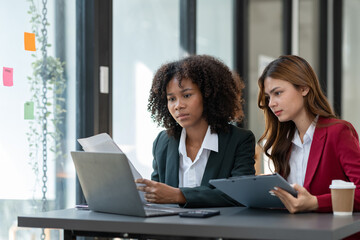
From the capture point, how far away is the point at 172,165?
2.18m

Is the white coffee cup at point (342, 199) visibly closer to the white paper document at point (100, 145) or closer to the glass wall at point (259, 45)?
the white paper document at point (100, 145)

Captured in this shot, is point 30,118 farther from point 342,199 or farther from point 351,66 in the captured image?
point 351,66

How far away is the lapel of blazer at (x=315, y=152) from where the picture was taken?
6.68 ft

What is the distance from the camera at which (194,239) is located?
1474 millimetres

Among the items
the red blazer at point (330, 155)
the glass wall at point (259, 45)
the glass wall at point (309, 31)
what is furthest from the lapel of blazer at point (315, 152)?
the glass wall at point (309, 31)

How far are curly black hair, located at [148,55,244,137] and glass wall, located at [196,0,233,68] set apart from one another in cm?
166

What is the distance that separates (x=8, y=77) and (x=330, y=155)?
133 cm

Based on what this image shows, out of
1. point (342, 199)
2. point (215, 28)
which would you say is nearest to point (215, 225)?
point (342, 199)

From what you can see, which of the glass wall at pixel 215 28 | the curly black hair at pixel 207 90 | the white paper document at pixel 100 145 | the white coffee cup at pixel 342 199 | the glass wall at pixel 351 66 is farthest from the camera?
the glass wall at pixel 351 66

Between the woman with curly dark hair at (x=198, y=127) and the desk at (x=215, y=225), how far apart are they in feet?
1.16

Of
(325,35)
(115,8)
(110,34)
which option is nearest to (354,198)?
(110,34)

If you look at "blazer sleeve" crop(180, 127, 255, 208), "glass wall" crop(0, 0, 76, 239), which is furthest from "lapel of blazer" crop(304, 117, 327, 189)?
"glass wall" crop(0, 0, 76, 239)

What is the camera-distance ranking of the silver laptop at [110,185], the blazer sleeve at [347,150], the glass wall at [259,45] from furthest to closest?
the glass wall at [259,45] → the blazer sleeve at [347,150] → the silver laptop at [110,185]

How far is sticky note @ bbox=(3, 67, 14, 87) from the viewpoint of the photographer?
2.38 metres
